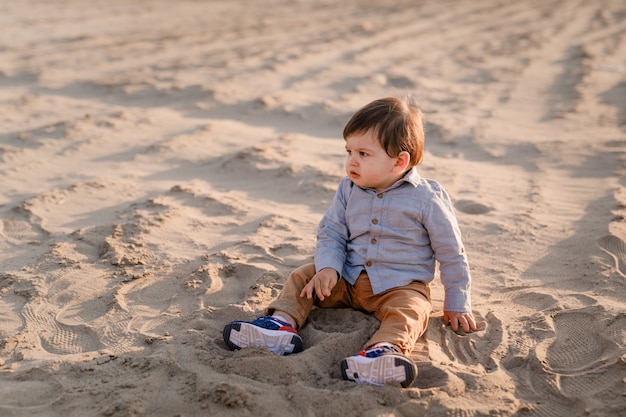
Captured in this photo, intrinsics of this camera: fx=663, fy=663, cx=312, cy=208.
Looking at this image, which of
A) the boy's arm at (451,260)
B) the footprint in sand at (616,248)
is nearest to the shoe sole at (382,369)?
the boy's arm at (451,260)

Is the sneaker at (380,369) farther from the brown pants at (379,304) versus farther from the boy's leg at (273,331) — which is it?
the boy's leg at (273,331)

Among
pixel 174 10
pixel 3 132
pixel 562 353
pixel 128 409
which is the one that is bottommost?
pixel 562 353

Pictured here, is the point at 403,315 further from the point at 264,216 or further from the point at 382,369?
the point at 264,216

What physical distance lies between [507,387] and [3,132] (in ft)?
13.6

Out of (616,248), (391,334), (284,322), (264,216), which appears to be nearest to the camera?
(391,334)

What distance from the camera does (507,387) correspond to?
223 cm

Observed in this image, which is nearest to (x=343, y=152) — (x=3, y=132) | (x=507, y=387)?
(x=3, y=132)

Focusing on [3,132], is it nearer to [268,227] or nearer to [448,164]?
[268,227]

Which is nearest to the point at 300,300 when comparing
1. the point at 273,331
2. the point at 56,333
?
the point at 273,331

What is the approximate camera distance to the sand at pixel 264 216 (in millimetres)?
2197

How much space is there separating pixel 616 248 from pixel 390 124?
1.50m

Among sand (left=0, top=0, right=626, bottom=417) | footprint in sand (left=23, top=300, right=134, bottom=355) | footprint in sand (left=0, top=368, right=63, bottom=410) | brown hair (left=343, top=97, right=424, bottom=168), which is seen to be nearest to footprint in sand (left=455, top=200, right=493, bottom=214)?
sand (left=0, top=0, right=626, bottom=417)

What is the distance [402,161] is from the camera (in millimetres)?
2578

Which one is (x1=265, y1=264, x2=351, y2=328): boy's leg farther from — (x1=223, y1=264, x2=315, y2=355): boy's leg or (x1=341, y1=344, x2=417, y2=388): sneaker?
(x1=341, y1=344, x2=417, y2=388): sneaker
